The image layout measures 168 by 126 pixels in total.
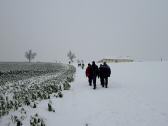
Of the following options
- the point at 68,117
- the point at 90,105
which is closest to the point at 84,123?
the point at 68,117

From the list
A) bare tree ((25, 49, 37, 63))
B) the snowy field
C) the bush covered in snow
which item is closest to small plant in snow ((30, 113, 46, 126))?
the snowy field

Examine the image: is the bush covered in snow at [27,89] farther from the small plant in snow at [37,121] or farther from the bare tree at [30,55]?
the bare tree at [30,55]

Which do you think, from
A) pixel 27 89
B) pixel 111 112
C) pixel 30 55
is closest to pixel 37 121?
pixel 111 112

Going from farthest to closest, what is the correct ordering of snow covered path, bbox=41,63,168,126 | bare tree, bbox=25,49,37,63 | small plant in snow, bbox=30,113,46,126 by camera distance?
bare tree, bbox=25,49,37,63, snow covered path, bbox=41,63,168,126, small plant in snow, bbox=30,113,46,126

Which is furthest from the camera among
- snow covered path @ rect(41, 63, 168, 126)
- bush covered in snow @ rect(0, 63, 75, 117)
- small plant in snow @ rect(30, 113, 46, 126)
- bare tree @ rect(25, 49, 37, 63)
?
bare tree @ rect(25, 49, 37, 63)

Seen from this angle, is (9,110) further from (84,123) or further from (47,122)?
(84,123)

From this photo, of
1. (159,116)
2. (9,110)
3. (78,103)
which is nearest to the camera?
(159,116)

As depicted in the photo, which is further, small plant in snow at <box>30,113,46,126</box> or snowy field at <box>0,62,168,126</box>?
snowy field at <box>0,62,168,126</box>

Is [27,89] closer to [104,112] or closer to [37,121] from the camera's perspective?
[37,121]

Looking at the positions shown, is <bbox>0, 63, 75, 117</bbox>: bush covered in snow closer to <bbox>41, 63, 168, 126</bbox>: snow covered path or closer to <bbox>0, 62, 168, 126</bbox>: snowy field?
<bbox>0, 62, 168, 126</bbox>: snowy field

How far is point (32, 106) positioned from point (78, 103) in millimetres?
2182

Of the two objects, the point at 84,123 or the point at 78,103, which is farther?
the point at 78,103

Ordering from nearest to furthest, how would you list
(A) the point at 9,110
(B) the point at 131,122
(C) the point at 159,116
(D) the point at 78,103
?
(B) the point at 131,122 → (C) the point at 159,116 → (A) the point at 9,110 → (D) the point at 78,103

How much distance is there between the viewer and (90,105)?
991cm
